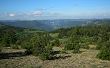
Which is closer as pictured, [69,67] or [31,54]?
[69,67]

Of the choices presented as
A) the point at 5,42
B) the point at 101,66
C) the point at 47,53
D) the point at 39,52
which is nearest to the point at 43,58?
the point at 47,53

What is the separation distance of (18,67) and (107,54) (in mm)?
10215

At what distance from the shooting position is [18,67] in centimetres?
1727

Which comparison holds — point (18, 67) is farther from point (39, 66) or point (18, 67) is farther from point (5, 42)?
point (5, 42)

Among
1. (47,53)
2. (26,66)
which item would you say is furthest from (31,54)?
(26,66)

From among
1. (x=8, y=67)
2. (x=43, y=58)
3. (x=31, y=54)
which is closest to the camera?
(x=8, y=67)

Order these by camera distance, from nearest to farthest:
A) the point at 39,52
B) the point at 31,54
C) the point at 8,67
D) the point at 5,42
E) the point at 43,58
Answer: the point at 8,67 < the point at 43,58 < the point at 39,52 < the point at 31,54 < the point at 5,42

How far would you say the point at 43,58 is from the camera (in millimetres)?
21453

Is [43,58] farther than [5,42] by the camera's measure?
No

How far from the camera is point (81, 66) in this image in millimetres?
17969

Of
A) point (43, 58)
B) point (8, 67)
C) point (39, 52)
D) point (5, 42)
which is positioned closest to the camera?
point (8, 67)

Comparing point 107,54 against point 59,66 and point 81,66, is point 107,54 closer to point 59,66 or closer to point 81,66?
point 81,66

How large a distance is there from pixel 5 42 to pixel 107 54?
23.7 meters

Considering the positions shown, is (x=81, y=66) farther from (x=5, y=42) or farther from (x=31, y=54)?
(x=5, y=42)
